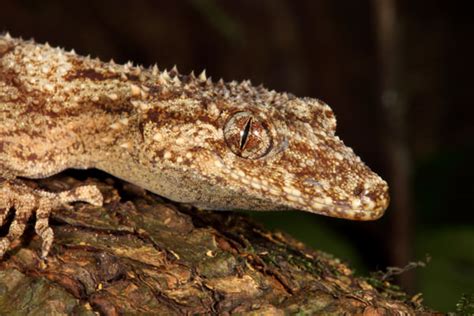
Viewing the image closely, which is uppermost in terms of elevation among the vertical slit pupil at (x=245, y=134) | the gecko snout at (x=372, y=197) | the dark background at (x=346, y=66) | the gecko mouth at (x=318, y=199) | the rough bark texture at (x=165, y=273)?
the dark background at (x=346, y=66)

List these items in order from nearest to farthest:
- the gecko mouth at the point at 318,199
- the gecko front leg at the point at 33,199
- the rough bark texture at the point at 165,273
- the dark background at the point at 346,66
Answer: the rough bark texture at the point at 165,273, the gecko front leg at the point at 33,199, the gecko mouth at the point at 318,199, the dark background at the point at 346,66

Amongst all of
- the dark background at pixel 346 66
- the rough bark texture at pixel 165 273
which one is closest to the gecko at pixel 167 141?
the rough bark texture at pixel 165 273

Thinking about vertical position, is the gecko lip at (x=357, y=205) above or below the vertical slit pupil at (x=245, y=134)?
below

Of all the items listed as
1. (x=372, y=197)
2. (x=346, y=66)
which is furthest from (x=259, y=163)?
(x=346, y=66)

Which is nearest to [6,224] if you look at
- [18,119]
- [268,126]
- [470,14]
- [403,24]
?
[18,119]

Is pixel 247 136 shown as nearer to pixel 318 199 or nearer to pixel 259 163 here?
pixel 259 163

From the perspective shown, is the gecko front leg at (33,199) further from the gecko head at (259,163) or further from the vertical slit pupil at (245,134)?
the vertical slit pupil at (245,134)

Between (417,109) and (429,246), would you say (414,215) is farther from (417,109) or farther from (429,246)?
(417,109)

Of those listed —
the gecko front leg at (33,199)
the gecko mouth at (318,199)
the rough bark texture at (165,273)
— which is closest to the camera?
the rough bark texture at (165,273)
